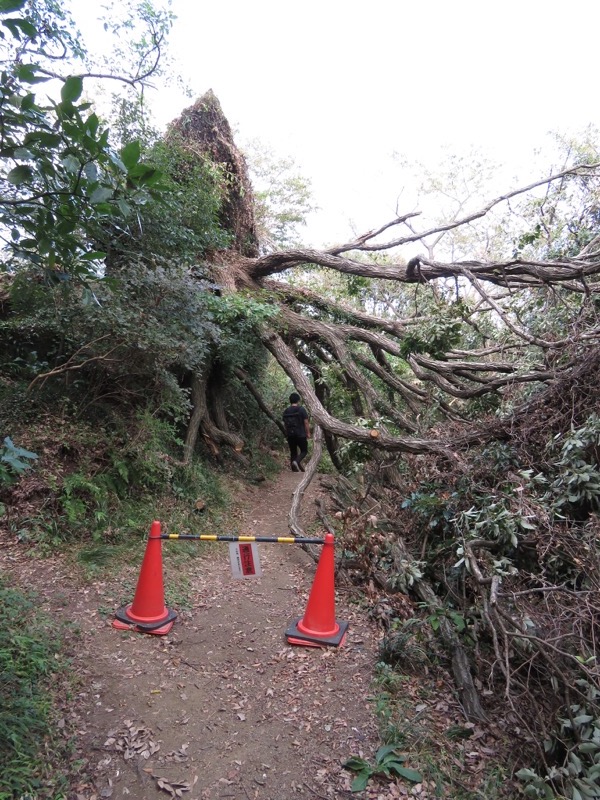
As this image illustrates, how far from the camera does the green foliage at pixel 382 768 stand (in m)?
2.73

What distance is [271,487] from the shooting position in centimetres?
916

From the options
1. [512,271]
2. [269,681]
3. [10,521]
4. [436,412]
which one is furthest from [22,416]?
→ [512,271]

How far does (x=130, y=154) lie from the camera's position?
1.74m

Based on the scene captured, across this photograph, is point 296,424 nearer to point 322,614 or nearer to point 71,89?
point 322,614

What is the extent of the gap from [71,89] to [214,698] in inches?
146

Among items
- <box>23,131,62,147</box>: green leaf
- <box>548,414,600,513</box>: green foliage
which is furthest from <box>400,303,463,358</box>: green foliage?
<box>23,131,62,147</box>: green leaf

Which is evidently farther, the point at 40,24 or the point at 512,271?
the point at 512,271

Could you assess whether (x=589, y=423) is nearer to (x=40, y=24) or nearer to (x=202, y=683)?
(x=202, y=683)

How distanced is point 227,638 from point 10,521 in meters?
2.57

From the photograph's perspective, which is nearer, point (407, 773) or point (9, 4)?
point (9, 4)

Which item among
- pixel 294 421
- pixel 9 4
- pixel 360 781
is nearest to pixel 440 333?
pixel 294 421

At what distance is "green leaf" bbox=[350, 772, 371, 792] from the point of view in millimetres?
2672

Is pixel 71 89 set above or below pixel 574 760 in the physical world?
above

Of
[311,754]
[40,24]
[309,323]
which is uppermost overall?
[40,24]
